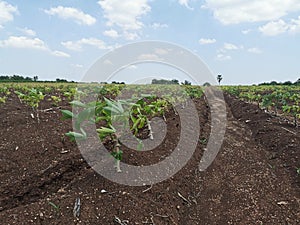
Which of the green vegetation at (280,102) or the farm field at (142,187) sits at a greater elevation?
the green vegetation at (280,102)

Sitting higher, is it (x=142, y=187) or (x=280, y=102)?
(x=280, y=102)

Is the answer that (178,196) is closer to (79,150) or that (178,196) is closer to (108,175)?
(108,175)

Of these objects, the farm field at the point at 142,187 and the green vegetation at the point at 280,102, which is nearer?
the farm field at the point at 142,187

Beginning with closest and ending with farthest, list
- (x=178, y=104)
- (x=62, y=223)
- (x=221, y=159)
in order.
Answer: (x=62, y=223), (x=221, y=159), (x=178, y=104)

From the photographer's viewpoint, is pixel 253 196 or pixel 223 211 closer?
pixel 223 211

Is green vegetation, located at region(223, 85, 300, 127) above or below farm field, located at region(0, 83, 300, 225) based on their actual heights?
above

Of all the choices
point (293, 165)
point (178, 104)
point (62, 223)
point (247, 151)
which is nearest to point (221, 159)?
point (247, 151)

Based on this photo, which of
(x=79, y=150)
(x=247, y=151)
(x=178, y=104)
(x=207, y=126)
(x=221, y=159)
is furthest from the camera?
(x=178, y=104)

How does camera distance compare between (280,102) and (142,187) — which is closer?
(142,187)

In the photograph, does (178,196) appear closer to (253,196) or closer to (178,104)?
(253,196)

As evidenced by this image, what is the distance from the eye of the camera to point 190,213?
3588 mm

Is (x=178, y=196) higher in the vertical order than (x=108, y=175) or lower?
lower

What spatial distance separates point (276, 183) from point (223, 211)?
121cm

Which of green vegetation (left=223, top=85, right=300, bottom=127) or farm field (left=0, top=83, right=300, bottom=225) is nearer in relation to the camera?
farm field (left=0, top=83, right=300, bottom=225)
